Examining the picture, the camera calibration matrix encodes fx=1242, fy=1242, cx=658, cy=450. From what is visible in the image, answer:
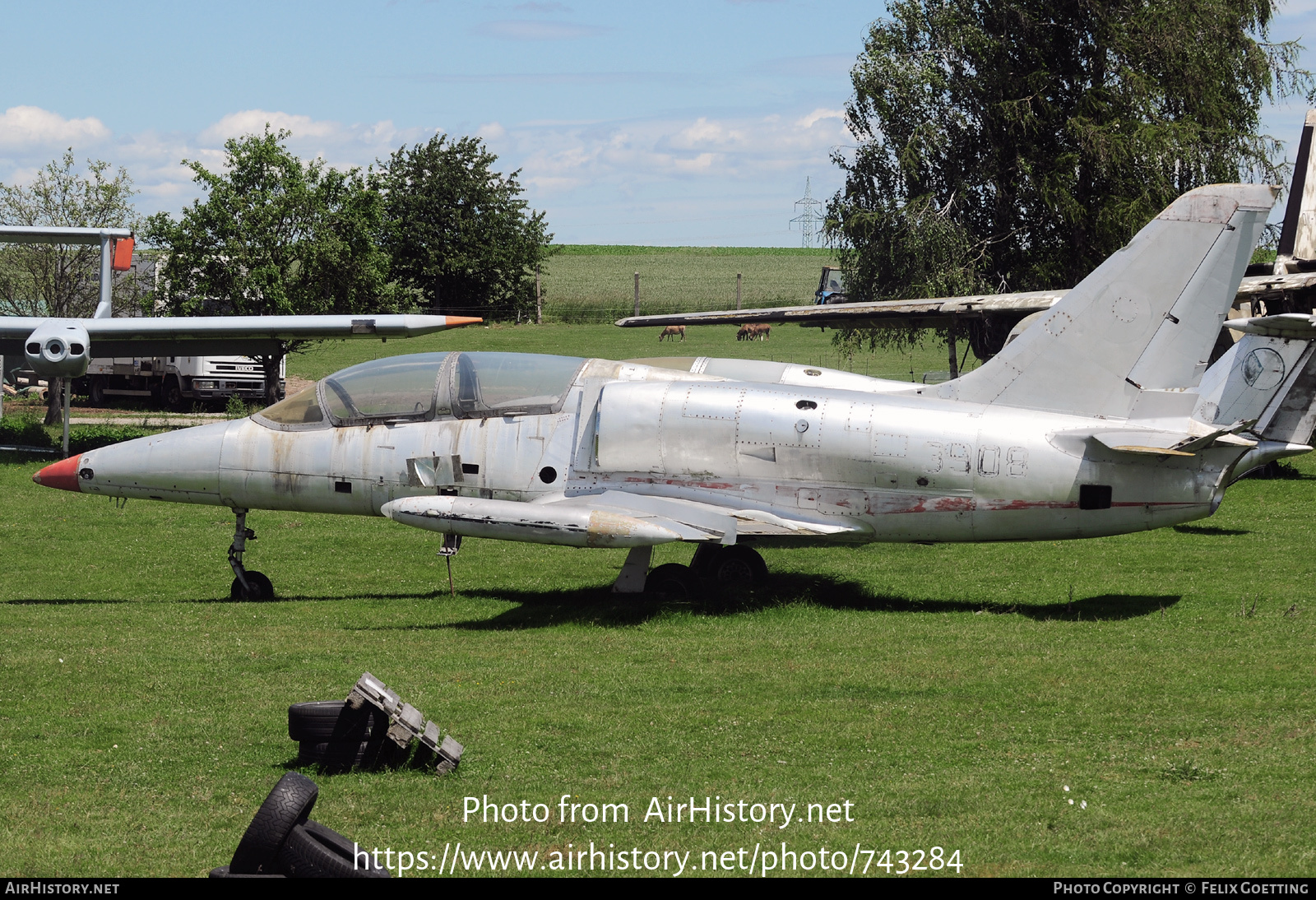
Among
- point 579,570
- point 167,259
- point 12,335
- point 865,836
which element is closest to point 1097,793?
point 865,836

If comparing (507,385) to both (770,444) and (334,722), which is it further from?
(334,722)

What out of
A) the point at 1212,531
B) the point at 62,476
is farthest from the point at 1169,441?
the point at 62,476

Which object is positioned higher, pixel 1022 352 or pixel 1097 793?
pixel 1022 352

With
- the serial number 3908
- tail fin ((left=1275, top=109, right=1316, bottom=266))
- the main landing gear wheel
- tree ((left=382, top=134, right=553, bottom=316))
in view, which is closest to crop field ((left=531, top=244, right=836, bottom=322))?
tree ((left=382, top=134, right=553, bottom=316))

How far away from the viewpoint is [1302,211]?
25.6m

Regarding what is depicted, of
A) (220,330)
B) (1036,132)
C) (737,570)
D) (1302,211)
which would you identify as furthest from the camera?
(1036,132)

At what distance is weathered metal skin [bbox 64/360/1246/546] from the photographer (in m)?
12.7

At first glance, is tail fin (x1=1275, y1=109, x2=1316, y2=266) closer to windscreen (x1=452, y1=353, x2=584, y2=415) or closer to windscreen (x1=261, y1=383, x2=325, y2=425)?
windscreen (x1=452, y1=353, x2=584, y2=415)

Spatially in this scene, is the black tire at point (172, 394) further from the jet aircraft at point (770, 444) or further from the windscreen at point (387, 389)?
the windscreen at point (387, 389)

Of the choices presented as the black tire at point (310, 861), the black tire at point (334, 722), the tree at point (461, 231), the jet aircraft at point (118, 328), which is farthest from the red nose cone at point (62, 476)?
the tree at point (461, 231)

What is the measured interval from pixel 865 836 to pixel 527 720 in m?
3.16

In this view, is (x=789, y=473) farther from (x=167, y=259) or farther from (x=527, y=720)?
(x=167, y=259)

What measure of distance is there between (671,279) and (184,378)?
4822 cm

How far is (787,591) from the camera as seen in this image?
47.6ft
